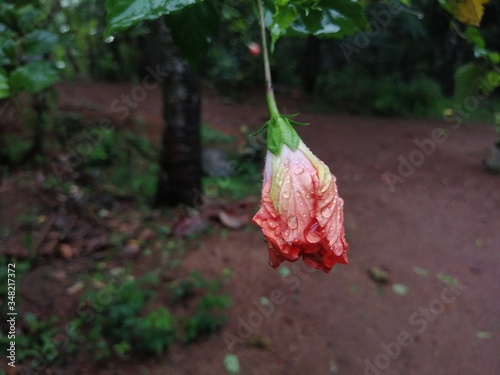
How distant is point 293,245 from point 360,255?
319 centimetres

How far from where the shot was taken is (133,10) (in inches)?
23.9

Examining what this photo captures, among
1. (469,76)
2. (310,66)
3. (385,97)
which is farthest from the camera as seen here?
(310,66)

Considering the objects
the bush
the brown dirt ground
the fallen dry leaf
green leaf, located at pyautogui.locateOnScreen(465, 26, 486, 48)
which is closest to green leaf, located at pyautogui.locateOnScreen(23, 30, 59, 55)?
green leaf, located at pyautogui.locateOnScreen(465, 26, 486, 48)

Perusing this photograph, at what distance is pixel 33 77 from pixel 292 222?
0.63 meters

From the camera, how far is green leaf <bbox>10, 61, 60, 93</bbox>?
0.89 meters

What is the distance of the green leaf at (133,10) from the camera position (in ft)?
1.96

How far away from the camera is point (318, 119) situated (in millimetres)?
8867

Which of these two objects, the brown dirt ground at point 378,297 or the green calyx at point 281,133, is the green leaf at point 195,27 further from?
the brown dirt ground at point 378,297

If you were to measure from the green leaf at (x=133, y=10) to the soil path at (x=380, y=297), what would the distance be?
7.75 feet

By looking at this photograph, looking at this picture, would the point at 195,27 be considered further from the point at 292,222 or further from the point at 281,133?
the point at 292,222

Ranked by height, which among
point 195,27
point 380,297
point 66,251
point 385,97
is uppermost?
point 195,27

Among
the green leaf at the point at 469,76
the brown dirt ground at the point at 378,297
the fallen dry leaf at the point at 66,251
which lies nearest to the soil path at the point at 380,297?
the brown dirt ground at the point at 378,297

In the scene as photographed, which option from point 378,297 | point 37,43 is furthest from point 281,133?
point 378,297

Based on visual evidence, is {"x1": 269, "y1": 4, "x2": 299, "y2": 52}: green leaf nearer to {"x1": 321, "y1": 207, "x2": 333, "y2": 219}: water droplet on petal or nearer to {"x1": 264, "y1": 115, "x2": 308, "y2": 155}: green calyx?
{"x1": 264, "y1": 115, "x2": 308, "y2": 155}: green calyx
